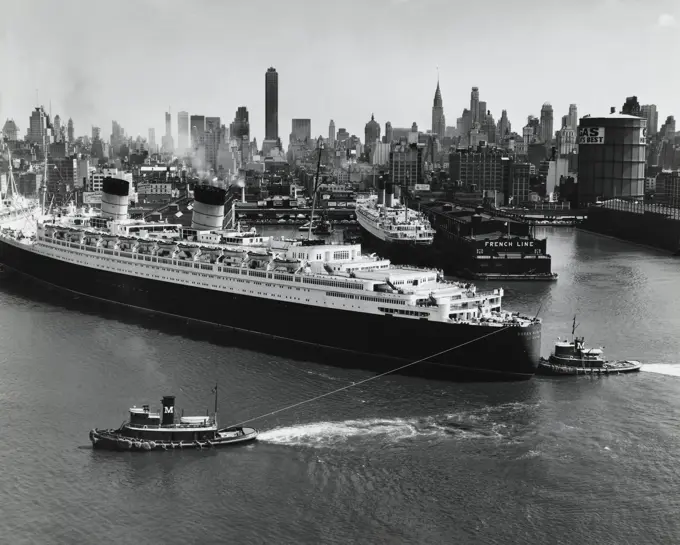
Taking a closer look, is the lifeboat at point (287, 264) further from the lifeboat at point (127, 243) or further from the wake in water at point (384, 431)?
the wake in water at point (384, 431)

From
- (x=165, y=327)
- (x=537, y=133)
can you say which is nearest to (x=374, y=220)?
(x=165, y=327)

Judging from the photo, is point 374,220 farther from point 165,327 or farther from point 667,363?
point 667,363

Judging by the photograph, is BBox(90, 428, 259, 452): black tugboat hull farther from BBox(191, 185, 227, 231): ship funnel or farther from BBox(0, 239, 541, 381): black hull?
BBox(191, 185, 227, 231): ship funnel

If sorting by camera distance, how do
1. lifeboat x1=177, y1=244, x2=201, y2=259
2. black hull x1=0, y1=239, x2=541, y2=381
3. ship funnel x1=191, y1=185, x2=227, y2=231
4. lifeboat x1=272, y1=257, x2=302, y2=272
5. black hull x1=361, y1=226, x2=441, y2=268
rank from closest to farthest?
black hull x1=0, y1=239, x2=541, y2=381
lifeboat x1=272, y1=257, x2=302, y2=272
lifeboat x1=177, y1=244, x2=201, y2=259
ship funnel x1=191, y1=185, x2=227, y2=231
black hull x1=361, y1=226, x2=441, y2=268

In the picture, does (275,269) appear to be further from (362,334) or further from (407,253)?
(407,253)

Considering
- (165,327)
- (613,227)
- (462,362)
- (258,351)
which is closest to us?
(462,362)

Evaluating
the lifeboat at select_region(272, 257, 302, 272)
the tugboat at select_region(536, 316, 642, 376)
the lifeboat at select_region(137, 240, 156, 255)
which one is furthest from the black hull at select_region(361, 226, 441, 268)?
the tugboat at select_region(536, 316, 642, 376)
